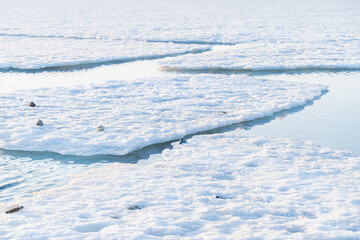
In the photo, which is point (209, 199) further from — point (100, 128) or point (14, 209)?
point (100, 128)

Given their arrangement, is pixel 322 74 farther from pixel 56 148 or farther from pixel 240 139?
pixel 56 148

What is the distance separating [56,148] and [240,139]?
10.9ft

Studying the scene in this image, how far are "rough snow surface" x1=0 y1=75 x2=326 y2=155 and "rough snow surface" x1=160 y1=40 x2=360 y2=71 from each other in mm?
2425

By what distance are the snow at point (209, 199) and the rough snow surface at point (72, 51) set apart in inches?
436

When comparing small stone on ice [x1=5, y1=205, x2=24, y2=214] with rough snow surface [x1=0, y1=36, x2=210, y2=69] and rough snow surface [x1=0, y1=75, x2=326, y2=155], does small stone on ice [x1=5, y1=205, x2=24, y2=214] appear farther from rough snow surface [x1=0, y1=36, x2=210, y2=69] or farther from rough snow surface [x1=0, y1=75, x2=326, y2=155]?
rough snow surface [x1=0, y1=36, x2=210, y2=69]

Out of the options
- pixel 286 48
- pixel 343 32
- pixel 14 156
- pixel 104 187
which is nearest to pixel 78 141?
pixel 14 156

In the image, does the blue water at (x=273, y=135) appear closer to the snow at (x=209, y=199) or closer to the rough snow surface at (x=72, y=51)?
the snow at (x=209, y=199)

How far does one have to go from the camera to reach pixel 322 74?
618 inches

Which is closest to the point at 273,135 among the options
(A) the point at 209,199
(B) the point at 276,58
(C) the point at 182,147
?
(C) the point at 182,147

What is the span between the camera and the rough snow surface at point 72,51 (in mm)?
17781

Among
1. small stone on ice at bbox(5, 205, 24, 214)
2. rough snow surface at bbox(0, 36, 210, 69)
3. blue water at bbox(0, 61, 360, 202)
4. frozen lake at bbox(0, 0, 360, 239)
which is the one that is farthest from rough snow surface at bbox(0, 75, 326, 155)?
rough snow surface at bbox(0, 36, 210, 69)

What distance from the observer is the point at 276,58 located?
18141mm

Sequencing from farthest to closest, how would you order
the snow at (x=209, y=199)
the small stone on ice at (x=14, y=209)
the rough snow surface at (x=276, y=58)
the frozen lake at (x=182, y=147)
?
the rough snow surface at (x=276, y=58)
the small stone on ice at (x=14, y=209)
the frozen lake at (x=182, y=147)
the snow at (x=209, y=199)

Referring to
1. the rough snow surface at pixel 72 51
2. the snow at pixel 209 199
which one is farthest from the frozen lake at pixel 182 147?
the rough snow surface at pixel 72 51
